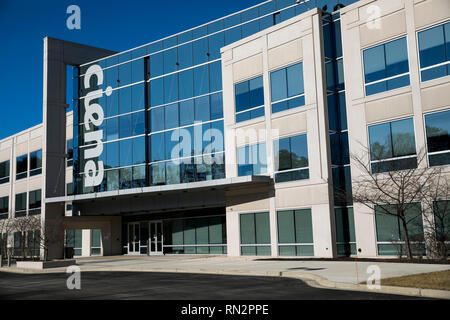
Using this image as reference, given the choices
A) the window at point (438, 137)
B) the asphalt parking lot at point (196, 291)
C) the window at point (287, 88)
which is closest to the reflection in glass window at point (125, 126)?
the window at point (287, 88)

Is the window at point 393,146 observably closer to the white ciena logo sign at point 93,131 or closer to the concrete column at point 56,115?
the white ciena logo sign at point 93,131

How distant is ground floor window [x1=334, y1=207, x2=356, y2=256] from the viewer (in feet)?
87.6

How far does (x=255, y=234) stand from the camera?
30359mm

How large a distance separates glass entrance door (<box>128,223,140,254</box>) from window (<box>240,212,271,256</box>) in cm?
1430

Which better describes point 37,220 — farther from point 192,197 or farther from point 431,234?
point 431,234

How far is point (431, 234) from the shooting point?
73.7 ft

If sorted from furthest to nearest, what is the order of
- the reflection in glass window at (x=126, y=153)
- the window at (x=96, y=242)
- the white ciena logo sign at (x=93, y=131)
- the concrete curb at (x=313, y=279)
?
the window at (x=96, y=242) < the white ciena logo sign at (x=93, y=131) < the reflection in glass window at (x=126, y=153) < the concrete curb at (x=313, y=279)

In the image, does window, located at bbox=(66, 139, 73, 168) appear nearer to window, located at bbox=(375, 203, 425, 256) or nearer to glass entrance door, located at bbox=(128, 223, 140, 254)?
glass entrance door, located at bbox=(128, 223, 140, 254)

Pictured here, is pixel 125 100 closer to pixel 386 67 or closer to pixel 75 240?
pixel 75 240

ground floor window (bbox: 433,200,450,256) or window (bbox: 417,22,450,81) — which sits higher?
window (bbox: 417,22,450,81)

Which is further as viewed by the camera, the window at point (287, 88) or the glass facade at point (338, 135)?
the window at point (287, 88)

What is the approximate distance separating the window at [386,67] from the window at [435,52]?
0.84m

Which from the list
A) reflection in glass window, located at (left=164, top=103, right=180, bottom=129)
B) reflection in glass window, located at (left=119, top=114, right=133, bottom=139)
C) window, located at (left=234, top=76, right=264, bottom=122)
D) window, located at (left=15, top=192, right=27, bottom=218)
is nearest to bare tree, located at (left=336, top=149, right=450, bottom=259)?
window, located at (left=234, top=76, right=264, bottom=122)

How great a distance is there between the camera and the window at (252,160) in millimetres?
30252
